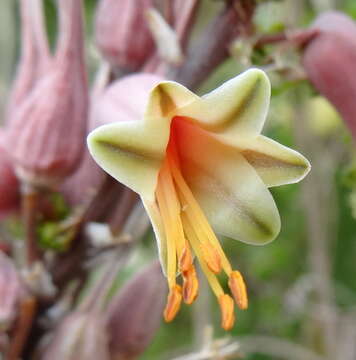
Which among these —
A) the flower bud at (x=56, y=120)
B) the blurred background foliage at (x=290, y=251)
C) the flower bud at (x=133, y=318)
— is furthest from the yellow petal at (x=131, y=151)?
the blurred background foliage at (x=290, y=251)

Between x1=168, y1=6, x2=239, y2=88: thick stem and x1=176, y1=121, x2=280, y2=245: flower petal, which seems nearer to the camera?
x1=176, y1=121, x2=280, y2=245: flower petal

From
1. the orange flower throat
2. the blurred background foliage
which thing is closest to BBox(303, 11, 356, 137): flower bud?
the orange flower throat

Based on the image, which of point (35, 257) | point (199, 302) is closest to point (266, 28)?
point (35, 257)

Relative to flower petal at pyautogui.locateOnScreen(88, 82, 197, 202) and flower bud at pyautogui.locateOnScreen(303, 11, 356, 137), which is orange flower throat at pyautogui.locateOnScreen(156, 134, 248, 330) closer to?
flower petal at pyautogui.locateOnScreen(88, 82, 197, 202)

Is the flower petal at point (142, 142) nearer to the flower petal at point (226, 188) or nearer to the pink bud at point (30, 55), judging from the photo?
the flower petal at point (226, 188)

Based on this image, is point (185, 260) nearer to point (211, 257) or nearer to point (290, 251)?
point (211, 257)

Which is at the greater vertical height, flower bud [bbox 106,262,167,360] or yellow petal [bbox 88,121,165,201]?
yellow petal [bbox 88,121,165,201]

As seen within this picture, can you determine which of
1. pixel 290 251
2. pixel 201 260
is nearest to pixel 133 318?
pixel 201 260
